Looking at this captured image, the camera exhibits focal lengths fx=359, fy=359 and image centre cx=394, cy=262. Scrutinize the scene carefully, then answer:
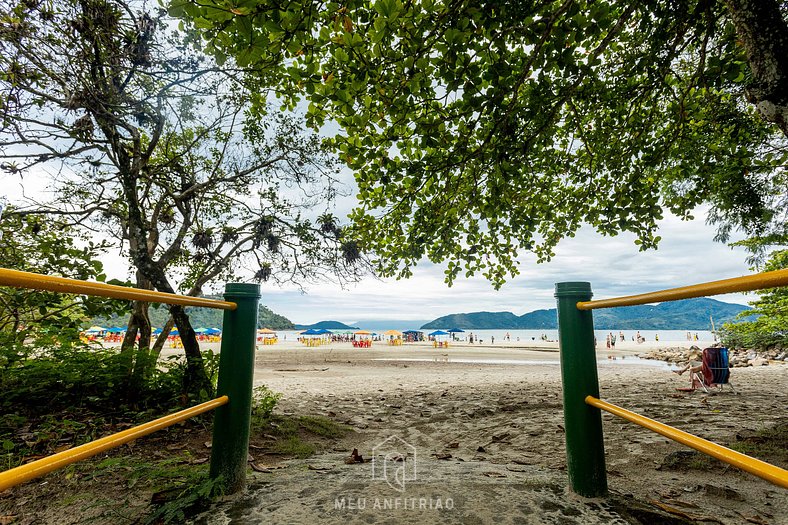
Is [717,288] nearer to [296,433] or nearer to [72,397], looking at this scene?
[296,433]

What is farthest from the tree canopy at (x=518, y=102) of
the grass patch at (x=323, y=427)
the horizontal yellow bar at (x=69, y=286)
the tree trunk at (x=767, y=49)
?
the grass patch at (x=323, y=427)

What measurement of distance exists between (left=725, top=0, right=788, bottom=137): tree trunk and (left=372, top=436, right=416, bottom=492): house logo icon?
3.84 m

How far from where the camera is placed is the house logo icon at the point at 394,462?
2453 mm

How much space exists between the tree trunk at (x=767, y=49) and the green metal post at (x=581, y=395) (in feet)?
7.25

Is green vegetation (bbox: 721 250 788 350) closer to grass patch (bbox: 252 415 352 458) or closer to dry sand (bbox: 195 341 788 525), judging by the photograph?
dry sand (bbox: 195 341 788 525)

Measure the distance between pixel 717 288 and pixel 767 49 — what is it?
9.22 ft

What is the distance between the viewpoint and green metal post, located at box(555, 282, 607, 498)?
207 cm

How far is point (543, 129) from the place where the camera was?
13.3 ft

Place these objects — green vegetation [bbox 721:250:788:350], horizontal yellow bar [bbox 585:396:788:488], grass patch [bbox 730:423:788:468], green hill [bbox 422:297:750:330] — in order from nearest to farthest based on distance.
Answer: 1. horizontal yellow bar [bbox 585:396:788:488]
2. grass patch [bbox 730:423:788:468]
3. green vegetation [bbox 721:250:788:350]
4. green hill [bbox 422:297:750:330]

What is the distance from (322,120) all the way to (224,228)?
4.26 meters

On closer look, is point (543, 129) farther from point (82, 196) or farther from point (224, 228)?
point (82, 196)

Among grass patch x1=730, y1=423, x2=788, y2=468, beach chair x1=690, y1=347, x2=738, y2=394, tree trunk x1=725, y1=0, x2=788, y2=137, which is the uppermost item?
tree trunk x1=725, y1=0, x2=788, y2=137

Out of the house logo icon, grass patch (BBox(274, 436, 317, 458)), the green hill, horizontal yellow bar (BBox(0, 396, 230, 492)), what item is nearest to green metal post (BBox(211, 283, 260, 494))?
horizontal yellow bar (BBox(0, 396, 230, 492))

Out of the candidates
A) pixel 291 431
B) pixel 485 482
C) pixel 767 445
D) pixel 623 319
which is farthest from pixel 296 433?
pixel 623 319
